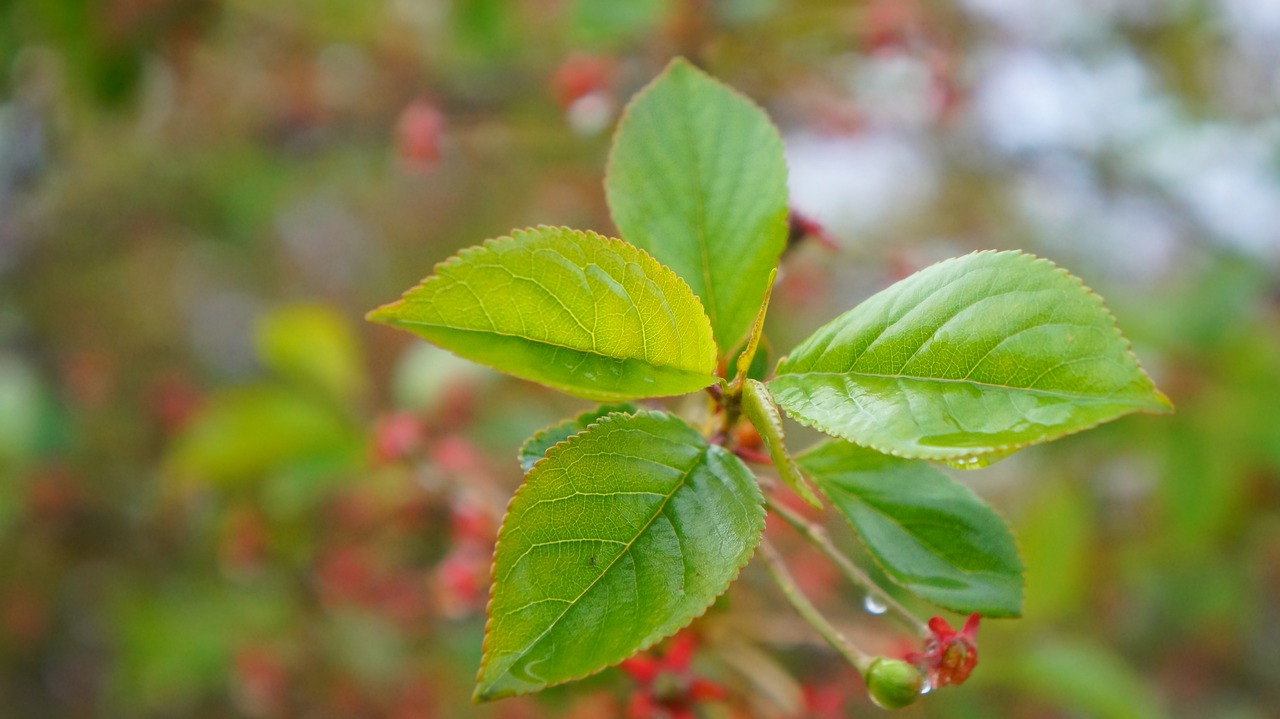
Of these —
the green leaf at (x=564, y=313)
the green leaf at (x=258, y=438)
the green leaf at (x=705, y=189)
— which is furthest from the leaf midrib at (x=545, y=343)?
the green leaf at (x=258, y=438)

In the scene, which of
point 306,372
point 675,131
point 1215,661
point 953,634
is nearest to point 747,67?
point 675,131

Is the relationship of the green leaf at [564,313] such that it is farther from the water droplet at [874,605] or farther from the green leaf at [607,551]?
the water droplet at [874,605]

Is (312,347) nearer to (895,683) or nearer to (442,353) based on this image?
(442,353)

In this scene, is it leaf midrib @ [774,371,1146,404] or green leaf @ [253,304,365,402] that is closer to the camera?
leaf midrib @ [774,371,1146,404]

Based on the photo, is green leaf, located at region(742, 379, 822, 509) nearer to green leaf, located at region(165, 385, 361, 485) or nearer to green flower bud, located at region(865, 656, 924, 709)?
green flower bud, located at region(865, 656, 924, 709)

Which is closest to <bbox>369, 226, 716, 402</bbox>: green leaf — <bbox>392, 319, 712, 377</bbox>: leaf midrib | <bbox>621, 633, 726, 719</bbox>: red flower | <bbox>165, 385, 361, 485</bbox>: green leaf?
<bbox>392, 319, 712, 377</bbox>: leaf midrib
